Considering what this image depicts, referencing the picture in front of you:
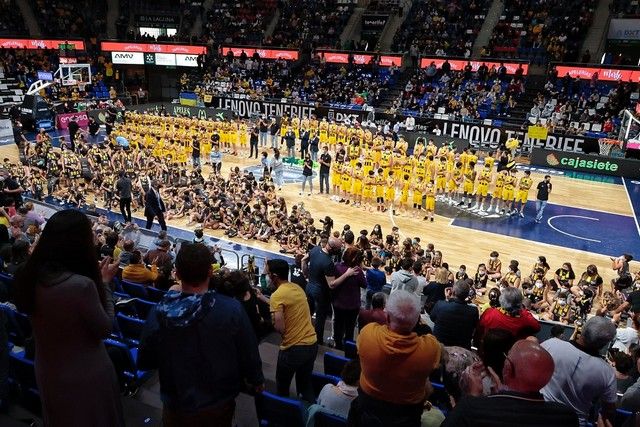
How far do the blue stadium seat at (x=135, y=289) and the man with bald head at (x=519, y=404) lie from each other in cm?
547

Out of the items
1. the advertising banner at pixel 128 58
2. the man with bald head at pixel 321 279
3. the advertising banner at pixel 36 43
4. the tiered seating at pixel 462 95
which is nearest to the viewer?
the man with bald head at pixel 321 279

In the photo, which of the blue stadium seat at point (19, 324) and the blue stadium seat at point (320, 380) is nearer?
the blue stadium seat at point (320, 380)

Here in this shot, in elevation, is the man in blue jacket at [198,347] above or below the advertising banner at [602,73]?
below

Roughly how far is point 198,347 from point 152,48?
39.4 meters

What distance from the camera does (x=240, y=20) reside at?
136 ft

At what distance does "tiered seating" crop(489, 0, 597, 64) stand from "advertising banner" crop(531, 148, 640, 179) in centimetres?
913

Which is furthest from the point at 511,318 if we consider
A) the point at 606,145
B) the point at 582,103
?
the point at 582,103

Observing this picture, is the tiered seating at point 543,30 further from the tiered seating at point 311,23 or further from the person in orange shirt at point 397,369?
the person in orange shirt at point 397,369

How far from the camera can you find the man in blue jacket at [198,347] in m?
2.84

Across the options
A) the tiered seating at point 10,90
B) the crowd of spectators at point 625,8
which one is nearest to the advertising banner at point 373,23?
the crowd of spectators at point 625,8

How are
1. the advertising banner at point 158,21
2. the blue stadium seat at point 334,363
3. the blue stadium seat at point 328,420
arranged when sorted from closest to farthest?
the blue stadium seat at point 328,420 → the blue stadium seat at point 334,363 → the advertising banner at point 158,21

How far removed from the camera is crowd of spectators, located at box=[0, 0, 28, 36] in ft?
116

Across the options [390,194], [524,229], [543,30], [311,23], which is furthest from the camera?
[311,23]

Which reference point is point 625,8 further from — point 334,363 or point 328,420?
point 328,420
